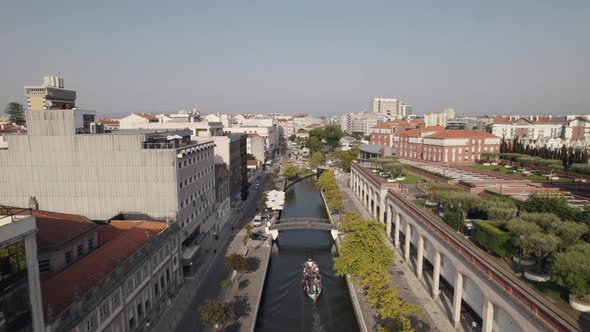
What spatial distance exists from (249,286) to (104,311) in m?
16.4

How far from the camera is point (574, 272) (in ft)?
67.9

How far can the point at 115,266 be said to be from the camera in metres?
26.1

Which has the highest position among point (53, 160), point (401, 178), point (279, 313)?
point (53, 160)

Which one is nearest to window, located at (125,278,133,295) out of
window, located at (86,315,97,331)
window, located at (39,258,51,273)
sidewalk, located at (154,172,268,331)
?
window, located at (86,315,97,331)

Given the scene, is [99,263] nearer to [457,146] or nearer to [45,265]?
[45,265]

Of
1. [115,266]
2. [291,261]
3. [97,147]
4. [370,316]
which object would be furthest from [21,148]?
[370,316]

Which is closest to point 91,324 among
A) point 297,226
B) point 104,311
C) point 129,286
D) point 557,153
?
point 104,311

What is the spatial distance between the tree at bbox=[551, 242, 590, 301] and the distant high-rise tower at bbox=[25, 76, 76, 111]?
1743 inches

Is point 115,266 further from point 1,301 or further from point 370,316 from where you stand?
point 370,316

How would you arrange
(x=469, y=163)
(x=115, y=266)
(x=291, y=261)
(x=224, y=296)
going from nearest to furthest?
1. (x=115, y=266)
2. (x=224, y=296)
3. (x=291, y=261)
4. (x=469, y=163)

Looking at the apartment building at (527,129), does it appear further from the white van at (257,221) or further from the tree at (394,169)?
the white van at (257,221)

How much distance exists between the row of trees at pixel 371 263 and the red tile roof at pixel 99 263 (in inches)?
724

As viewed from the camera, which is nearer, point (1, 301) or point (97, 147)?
point (1, 301)

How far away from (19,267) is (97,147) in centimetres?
2191
